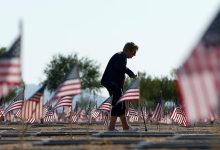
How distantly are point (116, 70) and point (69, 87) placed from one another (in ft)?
10.3

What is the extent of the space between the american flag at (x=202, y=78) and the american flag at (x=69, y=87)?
473 centimetres

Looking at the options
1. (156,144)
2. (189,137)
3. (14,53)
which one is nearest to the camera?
(156,144)

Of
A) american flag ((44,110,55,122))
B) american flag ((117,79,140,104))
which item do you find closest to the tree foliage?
american flag ((44,110,55,122))

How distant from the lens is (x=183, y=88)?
10578 mm

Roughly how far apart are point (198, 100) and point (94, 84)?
84.0 m

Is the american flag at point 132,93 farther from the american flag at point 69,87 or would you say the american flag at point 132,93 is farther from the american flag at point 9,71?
the american flag at point 9,71

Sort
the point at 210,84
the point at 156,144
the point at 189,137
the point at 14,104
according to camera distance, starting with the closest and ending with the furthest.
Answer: the point at 210,84, the point at 156,144, the point at 189,137, the point at 14,104

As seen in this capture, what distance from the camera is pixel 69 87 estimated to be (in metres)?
15.4

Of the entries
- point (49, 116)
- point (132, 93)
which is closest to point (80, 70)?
point (49, 116)

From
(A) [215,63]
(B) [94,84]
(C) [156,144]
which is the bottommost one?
(C) [156,144]

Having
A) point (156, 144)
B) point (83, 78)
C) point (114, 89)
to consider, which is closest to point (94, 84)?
point (83, 78)

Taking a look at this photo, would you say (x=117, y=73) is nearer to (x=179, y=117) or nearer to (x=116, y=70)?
(x=116, y=70)

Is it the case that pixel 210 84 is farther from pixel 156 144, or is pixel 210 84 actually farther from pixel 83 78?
pixel 83 78

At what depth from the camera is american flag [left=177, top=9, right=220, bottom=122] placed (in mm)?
10281
